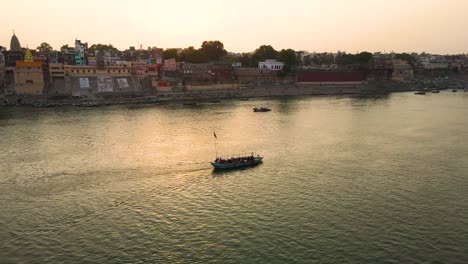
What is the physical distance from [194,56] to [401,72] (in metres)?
61.5

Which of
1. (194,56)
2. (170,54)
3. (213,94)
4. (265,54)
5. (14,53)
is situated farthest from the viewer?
(265,54)

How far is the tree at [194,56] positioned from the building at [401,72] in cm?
5597

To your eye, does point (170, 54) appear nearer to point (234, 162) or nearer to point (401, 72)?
point (401, 72)

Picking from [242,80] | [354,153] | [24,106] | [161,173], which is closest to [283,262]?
[161,173]

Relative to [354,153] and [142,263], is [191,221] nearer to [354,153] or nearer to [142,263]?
[142,263]

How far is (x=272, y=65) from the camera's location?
10806 centimetres

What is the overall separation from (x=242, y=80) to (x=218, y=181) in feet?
247

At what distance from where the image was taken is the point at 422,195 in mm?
24547

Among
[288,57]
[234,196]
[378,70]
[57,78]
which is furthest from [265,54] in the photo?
[234,196]

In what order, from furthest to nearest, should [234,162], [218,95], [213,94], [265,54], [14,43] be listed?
[265,54] < [14,43] < [218,95] < [213,94] < [234,162]

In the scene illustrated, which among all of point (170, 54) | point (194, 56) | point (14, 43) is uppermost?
point (14, 43)

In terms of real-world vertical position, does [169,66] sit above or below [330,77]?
above

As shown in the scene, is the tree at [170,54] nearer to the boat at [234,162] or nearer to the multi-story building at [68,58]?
the multi-story building at [68,58]

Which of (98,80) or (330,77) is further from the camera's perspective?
(330,77)
